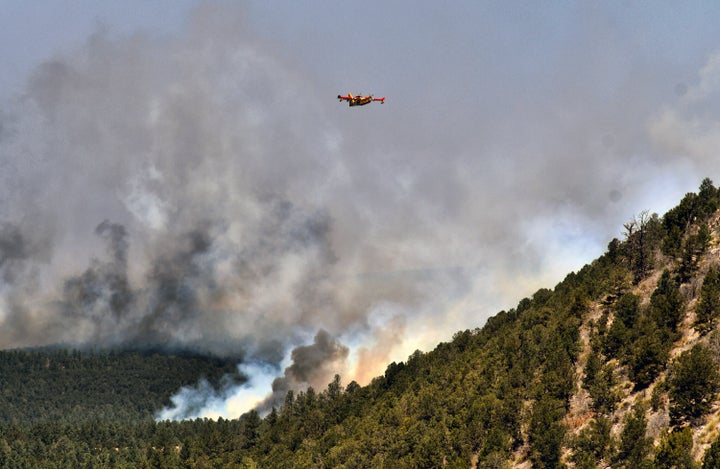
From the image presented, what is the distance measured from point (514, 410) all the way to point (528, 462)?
573 inches

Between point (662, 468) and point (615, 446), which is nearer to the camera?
point (662, 468)

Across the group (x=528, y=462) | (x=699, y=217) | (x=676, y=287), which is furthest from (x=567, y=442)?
(x=699, y=217)

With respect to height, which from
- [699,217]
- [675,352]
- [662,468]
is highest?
[699,217]

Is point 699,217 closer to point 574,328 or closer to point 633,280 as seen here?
point 633,280

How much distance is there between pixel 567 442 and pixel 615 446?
1298 cm

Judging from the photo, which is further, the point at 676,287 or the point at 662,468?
the point at 676,287

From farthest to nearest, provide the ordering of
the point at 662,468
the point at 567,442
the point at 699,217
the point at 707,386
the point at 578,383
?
the point at 699,217 → the point at 578,383 → the point at 567,442 → the point at 707,386 → the point at 662,468

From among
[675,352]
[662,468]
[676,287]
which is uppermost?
[676,287]

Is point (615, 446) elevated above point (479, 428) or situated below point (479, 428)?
below

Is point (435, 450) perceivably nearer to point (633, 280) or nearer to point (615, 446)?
point (615, 446)

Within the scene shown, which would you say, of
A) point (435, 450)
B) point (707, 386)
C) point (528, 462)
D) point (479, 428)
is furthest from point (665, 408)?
point (435, 450)

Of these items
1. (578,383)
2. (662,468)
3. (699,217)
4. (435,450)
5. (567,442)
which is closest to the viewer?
(662,468)

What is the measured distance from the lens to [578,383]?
543 feet

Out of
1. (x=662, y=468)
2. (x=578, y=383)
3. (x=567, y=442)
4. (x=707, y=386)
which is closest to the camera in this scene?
(x=662, y=468)
